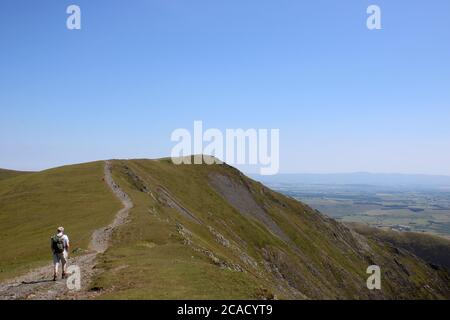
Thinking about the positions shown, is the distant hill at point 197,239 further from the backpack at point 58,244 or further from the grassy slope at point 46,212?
the backpack at point 58,244

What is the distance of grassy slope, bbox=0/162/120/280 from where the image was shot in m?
47.0

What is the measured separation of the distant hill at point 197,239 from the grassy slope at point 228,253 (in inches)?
8.3

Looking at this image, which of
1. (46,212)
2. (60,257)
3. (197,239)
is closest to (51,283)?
(60,257)

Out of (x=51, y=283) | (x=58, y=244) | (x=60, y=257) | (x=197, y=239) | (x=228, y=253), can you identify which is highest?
(x=58, y=244)

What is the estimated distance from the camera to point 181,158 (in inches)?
6860

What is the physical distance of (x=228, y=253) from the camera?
78.6 m

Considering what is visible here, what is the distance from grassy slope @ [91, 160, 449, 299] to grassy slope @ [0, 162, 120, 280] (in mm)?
5610

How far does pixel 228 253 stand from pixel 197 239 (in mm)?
16025

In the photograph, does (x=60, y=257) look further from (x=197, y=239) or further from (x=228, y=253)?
(x=228, y=253)

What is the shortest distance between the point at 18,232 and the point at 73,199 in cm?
1508

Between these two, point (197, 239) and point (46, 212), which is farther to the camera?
point (46, 212)
